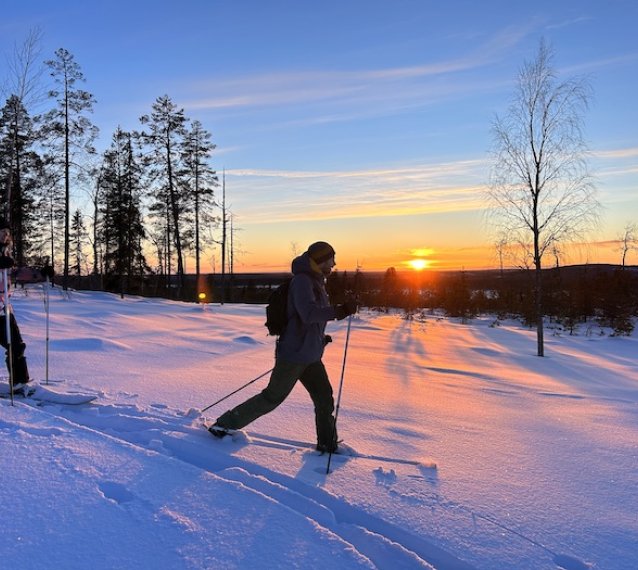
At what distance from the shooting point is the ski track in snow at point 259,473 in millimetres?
2432

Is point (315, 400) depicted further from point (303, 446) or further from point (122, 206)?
point (122, 206)

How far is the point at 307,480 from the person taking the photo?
3154 mm

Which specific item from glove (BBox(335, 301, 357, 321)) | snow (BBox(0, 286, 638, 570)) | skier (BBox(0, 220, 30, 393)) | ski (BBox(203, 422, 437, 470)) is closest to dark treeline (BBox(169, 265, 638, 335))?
snow (BBox(0, 286, 638, 570))

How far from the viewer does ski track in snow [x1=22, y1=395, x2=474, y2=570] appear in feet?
7.98

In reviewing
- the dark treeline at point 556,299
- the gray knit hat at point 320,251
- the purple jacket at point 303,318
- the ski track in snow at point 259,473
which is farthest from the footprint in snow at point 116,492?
the dark treeline at point 556,299

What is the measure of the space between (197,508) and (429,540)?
1272 millimetres

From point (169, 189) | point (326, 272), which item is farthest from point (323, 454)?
point (169, 189)

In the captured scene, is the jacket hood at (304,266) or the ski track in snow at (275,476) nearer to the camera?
the ski track in snow at (275,476)

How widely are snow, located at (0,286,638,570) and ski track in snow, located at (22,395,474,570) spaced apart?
0.05ft

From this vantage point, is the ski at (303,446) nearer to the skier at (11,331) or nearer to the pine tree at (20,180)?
the skier at (11,331)

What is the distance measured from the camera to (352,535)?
254 cm

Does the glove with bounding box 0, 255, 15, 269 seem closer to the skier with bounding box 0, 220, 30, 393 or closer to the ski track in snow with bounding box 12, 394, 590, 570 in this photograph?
the skier with bounding box 0, 220, 30, 393

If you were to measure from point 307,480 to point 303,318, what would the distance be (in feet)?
3.61

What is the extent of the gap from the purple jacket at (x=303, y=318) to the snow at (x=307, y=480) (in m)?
0.80
